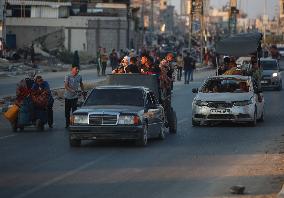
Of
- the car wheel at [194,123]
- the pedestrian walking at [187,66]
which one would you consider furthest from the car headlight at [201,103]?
the pedestrian walking at [187,66]

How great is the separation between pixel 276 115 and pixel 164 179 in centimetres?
1697

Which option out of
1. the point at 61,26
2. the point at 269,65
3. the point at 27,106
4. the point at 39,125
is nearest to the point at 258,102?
the point at 39,125

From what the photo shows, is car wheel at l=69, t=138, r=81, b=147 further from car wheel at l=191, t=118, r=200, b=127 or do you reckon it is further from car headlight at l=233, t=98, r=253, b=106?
car headlight at l=233, t=98, r=253, b=106

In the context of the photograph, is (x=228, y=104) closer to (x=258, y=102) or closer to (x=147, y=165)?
(x=258, y=102)

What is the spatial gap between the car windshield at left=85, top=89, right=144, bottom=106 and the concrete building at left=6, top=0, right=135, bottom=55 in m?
79.6

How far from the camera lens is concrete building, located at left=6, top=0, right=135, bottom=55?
341 ft

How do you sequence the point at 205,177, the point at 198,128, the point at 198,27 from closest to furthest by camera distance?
the point at 205,177
the point at 198,128
the point at 198,27

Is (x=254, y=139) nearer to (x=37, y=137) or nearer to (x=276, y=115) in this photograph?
(x=37, y=137)

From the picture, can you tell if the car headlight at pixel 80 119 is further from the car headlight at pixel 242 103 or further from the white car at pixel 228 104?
the car headlight at pixel 242 103

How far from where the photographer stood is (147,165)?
17.5 m

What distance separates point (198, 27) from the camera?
106 metres

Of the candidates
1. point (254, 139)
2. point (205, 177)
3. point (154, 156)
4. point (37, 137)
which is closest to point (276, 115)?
point (254, 139)

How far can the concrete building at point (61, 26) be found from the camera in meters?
104

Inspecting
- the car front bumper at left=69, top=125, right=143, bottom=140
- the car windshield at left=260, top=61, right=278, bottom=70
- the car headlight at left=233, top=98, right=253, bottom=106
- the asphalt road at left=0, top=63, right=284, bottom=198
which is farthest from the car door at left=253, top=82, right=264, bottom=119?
the car windshield at left=260, top=61, right=278, bottom=70
